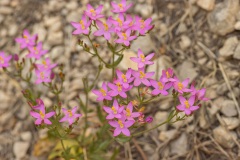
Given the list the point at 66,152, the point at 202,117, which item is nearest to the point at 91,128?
the point at 66,152

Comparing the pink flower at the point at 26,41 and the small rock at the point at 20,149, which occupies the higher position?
the pink flower at the point at 26,41

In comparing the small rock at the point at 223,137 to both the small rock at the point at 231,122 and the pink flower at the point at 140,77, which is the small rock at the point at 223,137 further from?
the pink flower at the point at 140,77

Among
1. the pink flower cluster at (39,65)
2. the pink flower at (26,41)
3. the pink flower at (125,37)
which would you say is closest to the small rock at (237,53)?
the pink flower at (125,37)

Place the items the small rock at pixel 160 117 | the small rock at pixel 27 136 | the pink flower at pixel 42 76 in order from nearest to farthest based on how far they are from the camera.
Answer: the pink flower at pixel 42 76 → the small rock at pixel 160 117 → the small rock at pixel 27 136

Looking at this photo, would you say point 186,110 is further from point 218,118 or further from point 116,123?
point 218,118

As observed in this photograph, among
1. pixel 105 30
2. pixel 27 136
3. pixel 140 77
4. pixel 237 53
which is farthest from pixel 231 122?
pixel 27 136

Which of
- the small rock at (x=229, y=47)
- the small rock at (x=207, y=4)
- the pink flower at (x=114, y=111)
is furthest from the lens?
the small rock at (x=207, y=4)

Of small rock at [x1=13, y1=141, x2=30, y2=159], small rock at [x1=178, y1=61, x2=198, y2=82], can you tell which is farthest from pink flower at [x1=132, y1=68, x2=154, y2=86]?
small rock at [x1=13, y1=141, x2=30, y2=159]

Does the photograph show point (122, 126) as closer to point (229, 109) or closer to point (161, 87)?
point (161, 87)
